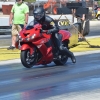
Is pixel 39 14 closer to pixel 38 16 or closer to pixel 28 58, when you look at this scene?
pixel 38 16

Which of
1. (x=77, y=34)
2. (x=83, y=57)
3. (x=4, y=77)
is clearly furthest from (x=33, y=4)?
(x=4, y=77)

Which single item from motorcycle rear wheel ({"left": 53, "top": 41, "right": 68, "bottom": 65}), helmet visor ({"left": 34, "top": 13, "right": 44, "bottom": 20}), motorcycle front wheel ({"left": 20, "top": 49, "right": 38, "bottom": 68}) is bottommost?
motorcycle rear wheel ({"left": 53, "top": 41, "right": 68, "bottom": 65})

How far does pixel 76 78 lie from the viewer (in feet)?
39.6

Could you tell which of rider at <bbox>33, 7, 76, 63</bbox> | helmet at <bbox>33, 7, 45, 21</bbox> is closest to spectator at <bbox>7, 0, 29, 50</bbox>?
rider at <bbox>33, 7, 76, 63</bbox>

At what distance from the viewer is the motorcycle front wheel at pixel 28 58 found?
44.6 ft

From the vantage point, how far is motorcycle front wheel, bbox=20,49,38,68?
13586 mm

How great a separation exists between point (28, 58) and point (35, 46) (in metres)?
0.38

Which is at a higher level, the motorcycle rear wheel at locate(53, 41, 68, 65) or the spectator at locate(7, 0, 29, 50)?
the spectator at locate(7, 0, 29, 50)

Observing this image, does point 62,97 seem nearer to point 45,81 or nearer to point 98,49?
point 45,81

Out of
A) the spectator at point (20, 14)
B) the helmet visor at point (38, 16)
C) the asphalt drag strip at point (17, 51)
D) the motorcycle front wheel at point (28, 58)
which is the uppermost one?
the helmet visor at point (38, 16)

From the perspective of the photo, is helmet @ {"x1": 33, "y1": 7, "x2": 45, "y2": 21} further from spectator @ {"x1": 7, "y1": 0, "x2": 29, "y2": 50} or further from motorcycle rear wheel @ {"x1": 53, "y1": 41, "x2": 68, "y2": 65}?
spectator @ {"x1": 7, "y1": 0, "x2": 29, "y2": 50}

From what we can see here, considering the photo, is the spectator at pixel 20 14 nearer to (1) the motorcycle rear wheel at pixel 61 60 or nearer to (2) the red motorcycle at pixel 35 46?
(1) the motorcycle rear wheel at pixel 61 60

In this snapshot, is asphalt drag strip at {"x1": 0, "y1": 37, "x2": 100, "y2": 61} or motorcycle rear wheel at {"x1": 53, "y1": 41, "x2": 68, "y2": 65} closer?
motorcycle rear wheel at {"x1": 53, "y1": 41, "x2": 68, "y2": 65}

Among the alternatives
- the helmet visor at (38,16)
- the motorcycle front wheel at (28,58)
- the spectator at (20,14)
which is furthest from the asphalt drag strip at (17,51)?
the helmet visor at (38,16)
